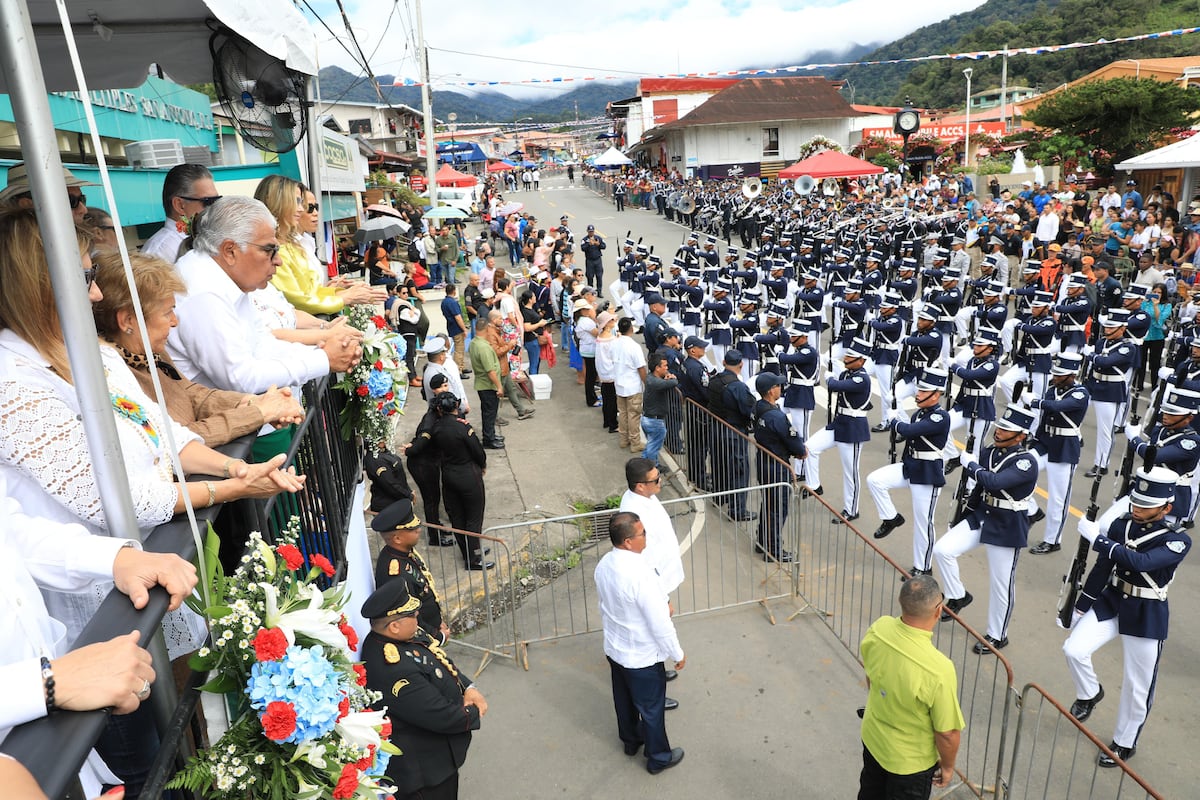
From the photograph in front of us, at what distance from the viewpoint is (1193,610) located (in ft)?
22.6

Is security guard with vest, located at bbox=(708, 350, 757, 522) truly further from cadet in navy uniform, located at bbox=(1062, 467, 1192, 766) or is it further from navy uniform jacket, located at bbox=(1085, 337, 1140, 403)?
navy uniform jacket, located at bbox=(1085, 337, 1140, 403)

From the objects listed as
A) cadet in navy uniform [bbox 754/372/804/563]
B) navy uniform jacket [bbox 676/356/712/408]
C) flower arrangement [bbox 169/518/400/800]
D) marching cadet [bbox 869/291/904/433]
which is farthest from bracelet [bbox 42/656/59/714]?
marching cadet [bbox 869/291/904/433]

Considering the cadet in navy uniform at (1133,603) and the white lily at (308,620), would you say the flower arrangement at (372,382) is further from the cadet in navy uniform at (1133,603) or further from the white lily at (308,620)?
the cadet in navy uniform at (1133,603)

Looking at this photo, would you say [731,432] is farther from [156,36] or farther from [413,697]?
[156,36]

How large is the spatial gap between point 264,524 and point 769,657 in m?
4.66

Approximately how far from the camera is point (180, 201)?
389 centimetres

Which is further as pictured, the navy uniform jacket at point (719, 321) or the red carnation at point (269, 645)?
the navy uniform jacket at point (719, 321)

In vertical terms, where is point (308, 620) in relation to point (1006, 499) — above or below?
above

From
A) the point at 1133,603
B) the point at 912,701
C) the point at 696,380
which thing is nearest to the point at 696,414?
the point at 696,380

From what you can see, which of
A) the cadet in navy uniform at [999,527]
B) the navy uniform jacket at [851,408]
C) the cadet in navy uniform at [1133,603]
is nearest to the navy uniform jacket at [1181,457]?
the cadet in navy uniform at [999,527]

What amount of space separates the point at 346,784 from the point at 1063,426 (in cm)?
809

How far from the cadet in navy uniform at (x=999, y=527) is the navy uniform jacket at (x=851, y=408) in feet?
6.80

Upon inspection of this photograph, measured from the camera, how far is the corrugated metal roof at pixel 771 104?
4553 centimetres

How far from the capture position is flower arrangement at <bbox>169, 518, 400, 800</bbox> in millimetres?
2049
